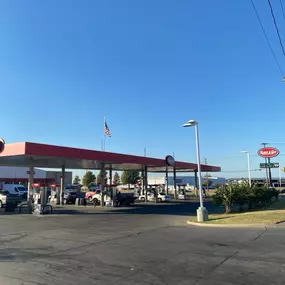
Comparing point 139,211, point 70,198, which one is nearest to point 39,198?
point 139,211

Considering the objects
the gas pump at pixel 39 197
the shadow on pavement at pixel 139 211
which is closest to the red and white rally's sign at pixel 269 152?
the shadow on pavement at pixel 139 211

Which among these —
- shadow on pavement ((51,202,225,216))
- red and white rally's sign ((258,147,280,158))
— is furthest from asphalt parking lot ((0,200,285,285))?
red and white rally's sign ((258,147,280,158))

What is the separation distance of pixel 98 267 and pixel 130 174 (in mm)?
100832

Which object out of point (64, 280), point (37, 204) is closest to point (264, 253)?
point (64, 280)

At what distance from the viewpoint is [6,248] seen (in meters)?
10.9

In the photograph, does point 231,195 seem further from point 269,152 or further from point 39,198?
point 269,152

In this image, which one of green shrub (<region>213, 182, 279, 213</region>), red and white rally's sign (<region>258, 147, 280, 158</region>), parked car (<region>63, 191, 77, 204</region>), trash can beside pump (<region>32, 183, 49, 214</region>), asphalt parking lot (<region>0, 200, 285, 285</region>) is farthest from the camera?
red and white rally's sign (<region>258, 147, 280, 158</region>)

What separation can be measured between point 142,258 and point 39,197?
18.4 m

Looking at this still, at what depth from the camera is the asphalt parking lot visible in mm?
7074

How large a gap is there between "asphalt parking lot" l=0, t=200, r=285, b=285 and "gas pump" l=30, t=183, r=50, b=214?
10.8 metres

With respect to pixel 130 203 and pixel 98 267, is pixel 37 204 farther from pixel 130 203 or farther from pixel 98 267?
pixel 98 267

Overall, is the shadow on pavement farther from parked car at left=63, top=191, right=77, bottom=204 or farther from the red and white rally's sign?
the red and white rally's sign

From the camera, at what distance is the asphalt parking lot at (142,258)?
7.07 meters

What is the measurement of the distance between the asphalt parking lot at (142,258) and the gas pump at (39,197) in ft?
35.3
